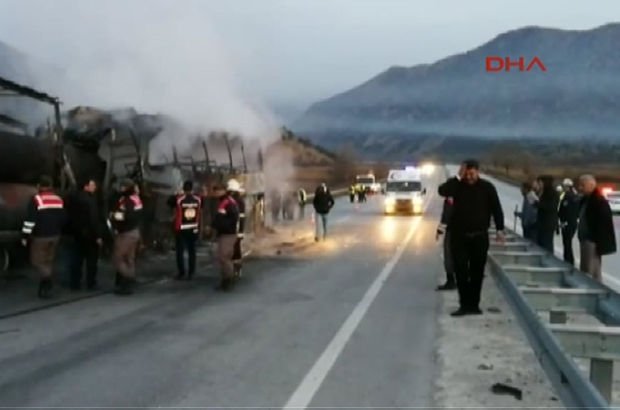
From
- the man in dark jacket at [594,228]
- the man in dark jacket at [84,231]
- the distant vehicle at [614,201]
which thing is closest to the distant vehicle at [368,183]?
the distant vehicle at [614,201]

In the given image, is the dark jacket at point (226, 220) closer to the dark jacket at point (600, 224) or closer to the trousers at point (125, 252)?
the trousers at point (125, 252)

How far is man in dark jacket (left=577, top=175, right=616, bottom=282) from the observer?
11406 mm

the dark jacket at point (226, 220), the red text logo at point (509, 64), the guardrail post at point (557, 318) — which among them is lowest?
the guardrail post at point (557, 318)

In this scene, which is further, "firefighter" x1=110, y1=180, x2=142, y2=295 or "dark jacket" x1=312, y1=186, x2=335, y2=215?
"dark jacket" x1=312, y1=186, x2=335, y2=215

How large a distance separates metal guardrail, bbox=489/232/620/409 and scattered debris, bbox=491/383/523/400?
1.61 ft

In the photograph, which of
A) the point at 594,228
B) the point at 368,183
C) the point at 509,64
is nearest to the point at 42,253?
the point at 594,228

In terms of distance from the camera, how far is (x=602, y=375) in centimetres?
641

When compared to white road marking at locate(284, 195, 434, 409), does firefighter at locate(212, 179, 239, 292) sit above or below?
above

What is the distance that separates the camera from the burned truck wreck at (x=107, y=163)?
46.6 feet

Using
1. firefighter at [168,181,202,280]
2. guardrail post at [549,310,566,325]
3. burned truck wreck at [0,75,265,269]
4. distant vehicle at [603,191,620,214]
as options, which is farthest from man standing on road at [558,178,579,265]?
distant vehicle at [603,191,620,214]

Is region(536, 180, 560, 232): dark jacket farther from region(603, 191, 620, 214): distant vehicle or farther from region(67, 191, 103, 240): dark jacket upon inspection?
region(603, 191, 620, 214): distant vehicle

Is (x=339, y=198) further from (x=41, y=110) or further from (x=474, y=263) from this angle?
(x=474, y=263)

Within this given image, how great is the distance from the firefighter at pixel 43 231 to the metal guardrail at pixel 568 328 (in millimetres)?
6106

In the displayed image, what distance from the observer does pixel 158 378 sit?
745cm
